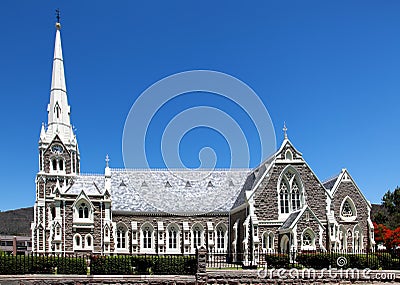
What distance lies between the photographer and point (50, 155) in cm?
4800

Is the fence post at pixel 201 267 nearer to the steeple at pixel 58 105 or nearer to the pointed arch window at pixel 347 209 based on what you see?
the pointed arch window at pixel 347 209

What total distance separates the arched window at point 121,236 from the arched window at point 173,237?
411 cm

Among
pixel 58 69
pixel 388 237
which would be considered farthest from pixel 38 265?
pixel 388 237

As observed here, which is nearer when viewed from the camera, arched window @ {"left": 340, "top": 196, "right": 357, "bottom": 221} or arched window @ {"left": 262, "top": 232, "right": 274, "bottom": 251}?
arched window @ {"left": 262, "top": 232, "right": 274, "bottom": 251}

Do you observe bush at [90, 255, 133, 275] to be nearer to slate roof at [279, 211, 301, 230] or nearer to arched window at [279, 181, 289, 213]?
slate roof at [279, 211, 301, 230]

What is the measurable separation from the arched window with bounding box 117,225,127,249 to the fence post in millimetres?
19706

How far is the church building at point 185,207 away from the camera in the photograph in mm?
38625

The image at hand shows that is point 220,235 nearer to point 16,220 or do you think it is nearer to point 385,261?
point 385,261

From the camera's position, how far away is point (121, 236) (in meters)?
44.4

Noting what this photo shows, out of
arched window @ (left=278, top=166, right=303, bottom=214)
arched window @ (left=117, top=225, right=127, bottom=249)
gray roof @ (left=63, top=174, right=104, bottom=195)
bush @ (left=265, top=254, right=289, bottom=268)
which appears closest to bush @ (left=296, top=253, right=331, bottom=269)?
bush @ (left=265, top=254, right=289, bottom=268)

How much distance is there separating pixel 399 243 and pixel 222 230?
16.1 metres

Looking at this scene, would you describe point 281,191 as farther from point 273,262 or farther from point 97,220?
point 97,220

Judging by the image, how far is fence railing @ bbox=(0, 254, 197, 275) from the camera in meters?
25.9

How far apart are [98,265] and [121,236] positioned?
709 inches
